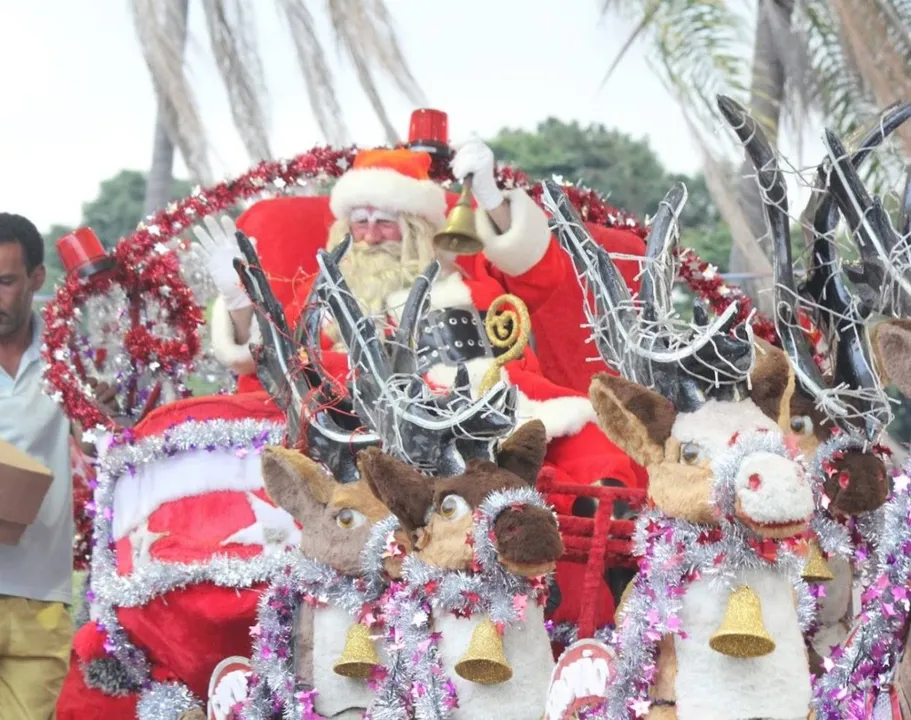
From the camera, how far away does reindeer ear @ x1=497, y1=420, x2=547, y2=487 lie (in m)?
3.09

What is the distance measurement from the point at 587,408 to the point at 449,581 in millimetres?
1280

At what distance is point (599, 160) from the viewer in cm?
1144

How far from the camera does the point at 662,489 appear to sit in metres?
2.85

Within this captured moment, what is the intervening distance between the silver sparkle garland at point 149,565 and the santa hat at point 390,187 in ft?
3.35

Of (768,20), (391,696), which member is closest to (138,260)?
(391,696)

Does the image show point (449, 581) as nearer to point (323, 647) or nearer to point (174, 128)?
point (323, 647)

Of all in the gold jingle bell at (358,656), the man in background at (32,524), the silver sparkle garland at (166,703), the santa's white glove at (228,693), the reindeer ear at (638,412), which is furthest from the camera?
the man in background at (32,524)

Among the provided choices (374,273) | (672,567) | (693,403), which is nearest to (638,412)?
(693,403)

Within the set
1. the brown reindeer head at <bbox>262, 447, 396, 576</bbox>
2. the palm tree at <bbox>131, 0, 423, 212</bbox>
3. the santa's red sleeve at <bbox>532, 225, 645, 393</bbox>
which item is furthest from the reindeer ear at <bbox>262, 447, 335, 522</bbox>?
the palm tree at <bbox>131, 0, 423, 212</bbox>

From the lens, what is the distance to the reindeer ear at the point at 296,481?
11.1ft

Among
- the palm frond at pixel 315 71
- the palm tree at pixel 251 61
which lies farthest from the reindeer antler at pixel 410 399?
the palm frond at pixel 315 71

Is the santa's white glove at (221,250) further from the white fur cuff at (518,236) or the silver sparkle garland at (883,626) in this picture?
the silver sparkle garland at (883,626)

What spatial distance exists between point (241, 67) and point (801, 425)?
4.37m

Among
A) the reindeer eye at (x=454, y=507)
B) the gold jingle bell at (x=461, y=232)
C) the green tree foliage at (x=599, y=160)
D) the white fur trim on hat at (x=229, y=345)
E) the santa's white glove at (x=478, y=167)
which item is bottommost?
the reindeer eye at (x=454, y=507)
